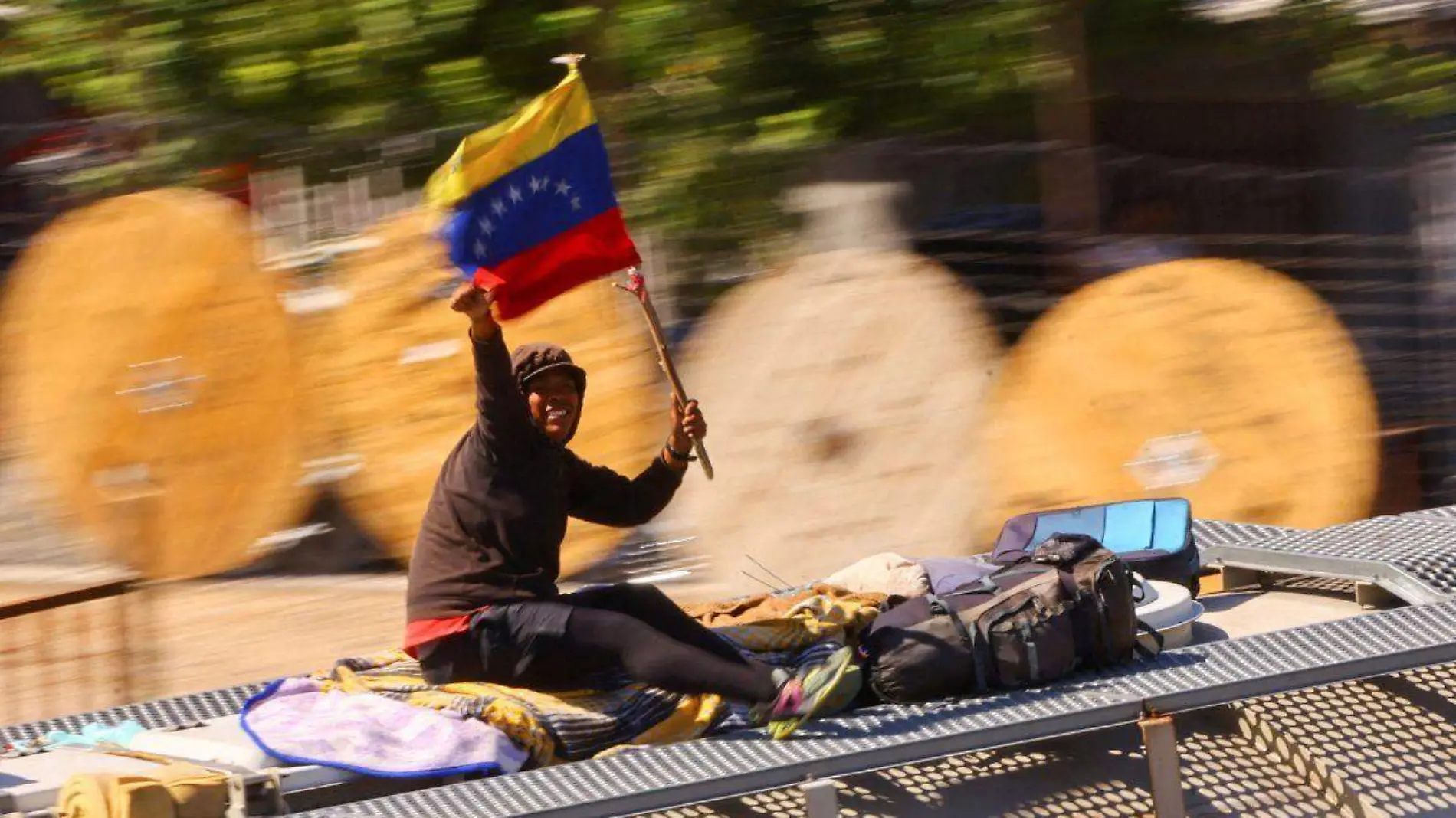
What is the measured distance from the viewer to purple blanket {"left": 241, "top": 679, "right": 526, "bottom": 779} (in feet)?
12.2

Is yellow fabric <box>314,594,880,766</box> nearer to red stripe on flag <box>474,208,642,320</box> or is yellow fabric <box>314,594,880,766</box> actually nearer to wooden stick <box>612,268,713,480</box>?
wooden stick <box>612,268,713,480</box>

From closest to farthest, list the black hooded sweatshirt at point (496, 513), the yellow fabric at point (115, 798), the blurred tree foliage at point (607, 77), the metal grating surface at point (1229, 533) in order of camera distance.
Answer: the yellow fabric at point (115, 798) → the black hooded sweatshirt at point (496, 513) → the metal grating surface at point (1229, 533) → the blurred tree foliage at point (607, 77)

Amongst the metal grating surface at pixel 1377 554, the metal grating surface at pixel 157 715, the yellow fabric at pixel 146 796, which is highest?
the yellow fabric at pixel 146 796

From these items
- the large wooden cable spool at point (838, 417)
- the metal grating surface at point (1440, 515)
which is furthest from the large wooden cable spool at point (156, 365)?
the metal grating surface at point (1440, 515)

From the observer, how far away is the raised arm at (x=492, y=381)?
3.96 metres

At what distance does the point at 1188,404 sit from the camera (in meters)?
6.85

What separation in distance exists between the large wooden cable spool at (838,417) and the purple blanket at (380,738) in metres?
3.05

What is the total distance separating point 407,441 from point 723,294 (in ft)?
4.22

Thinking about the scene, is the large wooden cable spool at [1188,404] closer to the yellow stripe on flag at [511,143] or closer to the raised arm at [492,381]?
the yellow stripe on flag at [511,143]

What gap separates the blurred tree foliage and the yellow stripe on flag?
8.91 ft

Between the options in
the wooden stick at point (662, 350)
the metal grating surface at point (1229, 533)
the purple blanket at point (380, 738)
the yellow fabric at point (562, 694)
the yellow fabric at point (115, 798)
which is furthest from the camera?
the metal grating surface at point (1229, 533)

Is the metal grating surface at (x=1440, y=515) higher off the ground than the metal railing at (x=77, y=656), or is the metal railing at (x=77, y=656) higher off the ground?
the metal grating surface at (x=1440, y=515)

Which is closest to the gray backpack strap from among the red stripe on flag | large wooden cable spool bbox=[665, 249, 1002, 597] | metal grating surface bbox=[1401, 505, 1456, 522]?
the red stripe on flag

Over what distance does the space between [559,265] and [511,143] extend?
1.00 ft
